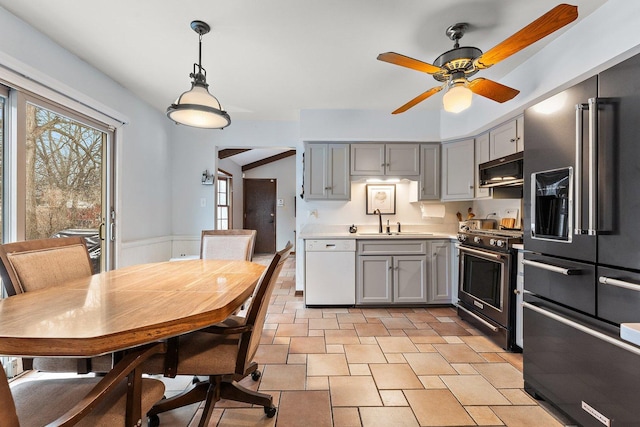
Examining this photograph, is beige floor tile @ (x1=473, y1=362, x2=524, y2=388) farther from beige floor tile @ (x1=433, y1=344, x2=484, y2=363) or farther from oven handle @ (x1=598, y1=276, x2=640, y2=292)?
oven handle @ (x1=598, y1=276, x2=640, y2=292)

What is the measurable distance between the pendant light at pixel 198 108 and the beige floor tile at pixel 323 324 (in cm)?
203

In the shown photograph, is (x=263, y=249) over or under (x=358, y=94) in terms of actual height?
under

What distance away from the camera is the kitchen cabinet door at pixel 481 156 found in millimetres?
3125

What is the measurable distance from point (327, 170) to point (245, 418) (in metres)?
2.67

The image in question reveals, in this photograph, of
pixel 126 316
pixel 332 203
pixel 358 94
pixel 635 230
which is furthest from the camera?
pixel 332 203

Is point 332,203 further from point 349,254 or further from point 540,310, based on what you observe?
point 540,310

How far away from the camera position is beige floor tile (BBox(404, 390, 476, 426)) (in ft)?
5.24

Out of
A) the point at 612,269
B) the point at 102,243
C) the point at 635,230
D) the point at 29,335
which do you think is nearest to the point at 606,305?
the point at 612,269

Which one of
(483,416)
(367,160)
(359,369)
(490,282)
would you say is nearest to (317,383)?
(359,369)

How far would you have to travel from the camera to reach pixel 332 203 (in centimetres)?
399

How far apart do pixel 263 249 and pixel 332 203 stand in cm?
427

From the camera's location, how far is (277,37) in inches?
83.3

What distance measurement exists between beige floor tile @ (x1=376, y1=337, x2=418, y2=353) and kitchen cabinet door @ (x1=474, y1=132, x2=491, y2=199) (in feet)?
5.60

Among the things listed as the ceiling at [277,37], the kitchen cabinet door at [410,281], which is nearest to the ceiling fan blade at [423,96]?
the ceiling at [277,37]
